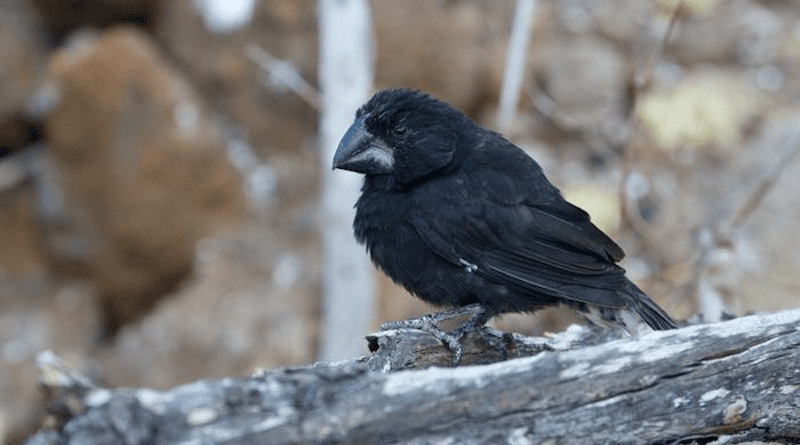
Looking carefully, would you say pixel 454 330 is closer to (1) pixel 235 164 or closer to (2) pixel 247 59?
(1) pixel 235 164

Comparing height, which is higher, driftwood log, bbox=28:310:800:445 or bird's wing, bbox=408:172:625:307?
bird's wing, bbox=408:172:625:307

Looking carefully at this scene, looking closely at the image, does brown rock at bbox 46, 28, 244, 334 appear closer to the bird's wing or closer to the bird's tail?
the bird's wing

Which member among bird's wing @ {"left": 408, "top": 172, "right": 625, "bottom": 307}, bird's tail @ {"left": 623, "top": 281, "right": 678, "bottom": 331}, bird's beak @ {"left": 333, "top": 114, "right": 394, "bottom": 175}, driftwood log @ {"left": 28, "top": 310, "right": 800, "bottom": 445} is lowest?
driftwood log @ {"left": 28, "top": 310, "right": 800, "bottom": 445}

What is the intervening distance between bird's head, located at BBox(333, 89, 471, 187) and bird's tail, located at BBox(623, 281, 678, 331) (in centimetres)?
88

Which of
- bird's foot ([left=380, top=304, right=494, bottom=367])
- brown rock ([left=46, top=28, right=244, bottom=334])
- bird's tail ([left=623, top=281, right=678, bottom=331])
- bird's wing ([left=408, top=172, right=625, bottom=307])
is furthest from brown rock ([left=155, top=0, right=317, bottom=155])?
bird's tail ([left=623, top=281, right=678, bottom=331])

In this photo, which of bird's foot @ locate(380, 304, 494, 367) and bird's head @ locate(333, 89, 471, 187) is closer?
bird's foot @ locate(380, 304, 494, 367)

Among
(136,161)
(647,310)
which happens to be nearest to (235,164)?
(136,161)

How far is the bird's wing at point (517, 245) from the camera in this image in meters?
3.74

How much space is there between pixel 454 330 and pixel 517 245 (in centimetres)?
→ 41

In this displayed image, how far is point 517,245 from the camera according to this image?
380 cm

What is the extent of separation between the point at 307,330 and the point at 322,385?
4.31 metres

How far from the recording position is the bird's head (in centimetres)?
395

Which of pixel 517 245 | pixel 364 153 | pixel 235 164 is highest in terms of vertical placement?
pixel 235 164

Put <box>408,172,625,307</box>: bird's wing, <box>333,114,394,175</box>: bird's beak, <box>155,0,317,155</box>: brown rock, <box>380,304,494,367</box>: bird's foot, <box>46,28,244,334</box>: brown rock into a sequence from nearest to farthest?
<box>380,304,494,367</box>: bird's foot → <box>408,172,625,307</box>: bird's wing → <box>333,114,394,175</box>: bird's beak → <box>46,28,244,334</box>: brown rock → <box>155,0,317,155</box>: brown rock
